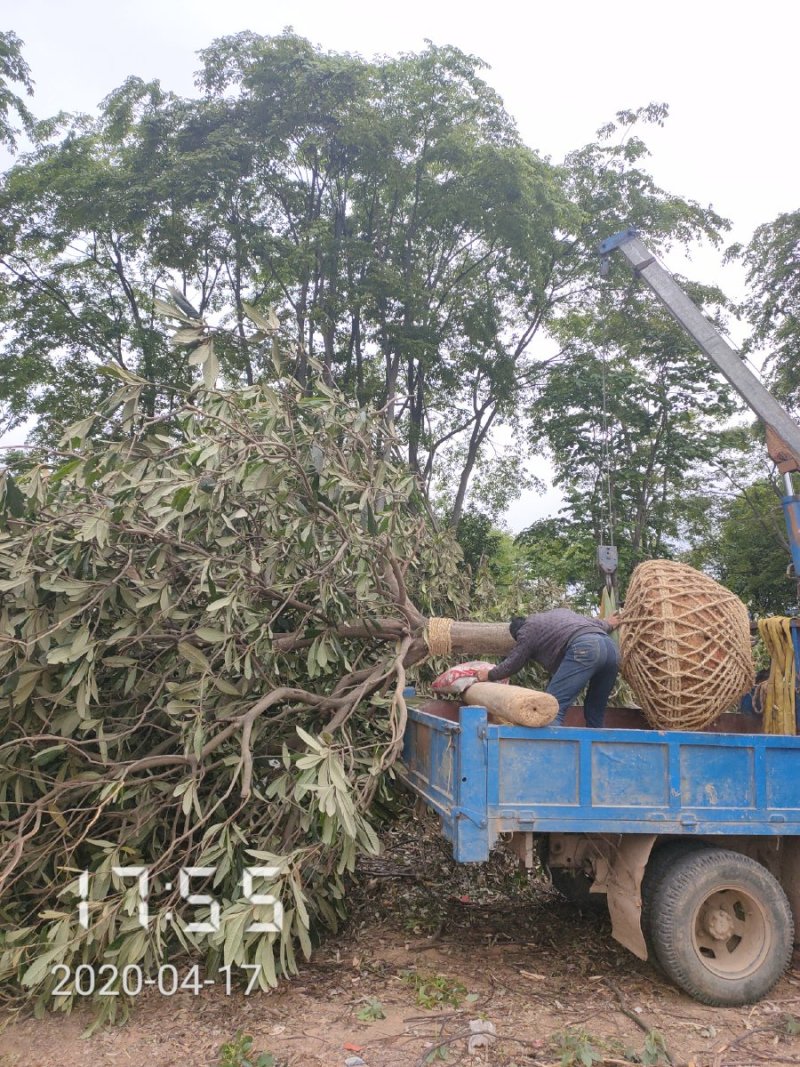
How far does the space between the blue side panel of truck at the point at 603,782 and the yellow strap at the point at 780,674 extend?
711 millimetres

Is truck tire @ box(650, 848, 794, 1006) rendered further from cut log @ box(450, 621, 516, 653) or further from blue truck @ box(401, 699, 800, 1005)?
cut log @ box(450, 621, 516, 653)

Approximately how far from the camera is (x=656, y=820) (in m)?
4.19

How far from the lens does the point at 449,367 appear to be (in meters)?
16.9

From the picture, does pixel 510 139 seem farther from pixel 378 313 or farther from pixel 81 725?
pixel 81 725

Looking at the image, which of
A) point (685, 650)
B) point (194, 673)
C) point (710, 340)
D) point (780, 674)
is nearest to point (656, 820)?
point (685, 650)

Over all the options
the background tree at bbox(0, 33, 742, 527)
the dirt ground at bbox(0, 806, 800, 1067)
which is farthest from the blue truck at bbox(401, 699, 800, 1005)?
the background tree at bbox(0, 33, 742, 527)

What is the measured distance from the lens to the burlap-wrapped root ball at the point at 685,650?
4879 mm

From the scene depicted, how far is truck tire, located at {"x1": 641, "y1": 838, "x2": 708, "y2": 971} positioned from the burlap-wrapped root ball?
2.38ft

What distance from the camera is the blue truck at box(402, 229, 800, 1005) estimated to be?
13.2 feet

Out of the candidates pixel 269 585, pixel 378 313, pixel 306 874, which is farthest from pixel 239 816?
pixel 378 313

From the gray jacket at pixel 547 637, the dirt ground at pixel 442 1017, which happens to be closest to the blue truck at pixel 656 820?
the dirt ground at pixel 442 1017

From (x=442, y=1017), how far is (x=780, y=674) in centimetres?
275

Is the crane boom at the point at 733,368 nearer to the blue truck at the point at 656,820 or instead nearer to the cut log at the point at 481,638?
the blue truck at the point at 656,820

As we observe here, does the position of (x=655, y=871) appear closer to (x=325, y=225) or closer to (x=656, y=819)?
(x=656, y=819)
